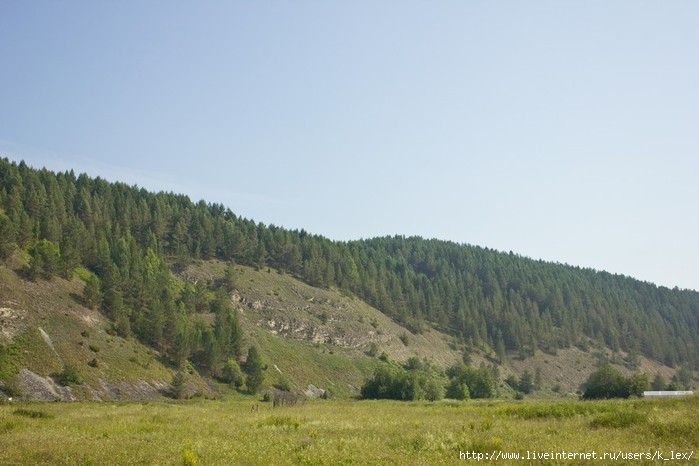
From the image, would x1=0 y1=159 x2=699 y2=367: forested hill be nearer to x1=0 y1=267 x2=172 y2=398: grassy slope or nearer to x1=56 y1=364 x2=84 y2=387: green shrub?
x1=0 y1=267 x2=172 y2=398: grassy slope

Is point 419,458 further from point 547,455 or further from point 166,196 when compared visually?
point 166,196

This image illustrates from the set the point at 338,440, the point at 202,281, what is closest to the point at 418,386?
the point at 202,281

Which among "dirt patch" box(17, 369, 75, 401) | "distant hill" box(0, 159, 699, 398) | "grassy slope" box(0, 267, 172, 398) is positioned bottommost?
"dirt patch" box(17, 369, 75, 401)

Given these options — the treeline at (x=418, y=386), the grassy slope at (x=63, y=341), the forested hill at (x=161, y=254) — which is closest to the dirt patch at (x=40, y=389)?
the grassy slope at (x=63, y=341)

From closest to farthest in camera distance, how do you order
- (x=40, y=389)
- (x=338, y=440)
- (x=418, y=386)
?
1. (x=338, y=440)
2. (x=40, y=389)
3. (x=418, y=386)

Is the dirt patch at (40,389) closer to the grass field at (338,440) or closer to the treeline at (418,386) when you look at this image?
the grass field at (338,440)

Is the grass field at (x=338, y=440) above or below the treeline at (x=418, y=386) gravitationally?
above

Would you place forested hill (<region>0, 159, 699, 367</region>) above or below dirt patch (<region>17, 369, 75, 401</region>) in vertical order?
above

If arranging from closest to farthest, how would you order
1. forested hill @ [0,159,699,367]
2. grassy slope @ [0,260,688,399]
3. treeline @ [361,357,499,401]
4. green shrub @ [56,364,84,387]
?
green shrub @ [56,364,84,387] → grassy slope @ [0,260,688,399] → treeline @ [361,357,499,401] → forested hill @ [0,159,699,367]

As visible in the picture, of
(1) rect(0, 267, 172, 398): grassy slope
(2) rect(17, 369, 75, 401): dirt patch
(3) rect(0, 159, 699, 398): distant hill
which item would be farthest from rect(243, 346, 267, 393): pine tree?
(2) rect(17, 369, 75, 401): dirt patch

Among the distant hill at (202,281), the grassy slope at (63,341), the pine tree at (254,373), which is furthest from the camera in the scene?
the distant hill at (202,281)

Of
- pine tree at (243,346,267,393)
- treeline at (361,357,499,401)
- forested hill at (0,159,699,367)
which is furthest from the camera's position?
forested hill at (0,159,699,367)

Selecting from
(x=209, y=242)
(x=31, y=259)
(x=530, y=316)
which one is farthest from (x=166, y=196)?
→ (x=530, y=316)

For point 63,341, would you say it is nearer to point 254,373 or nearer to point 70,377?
point 70,377
